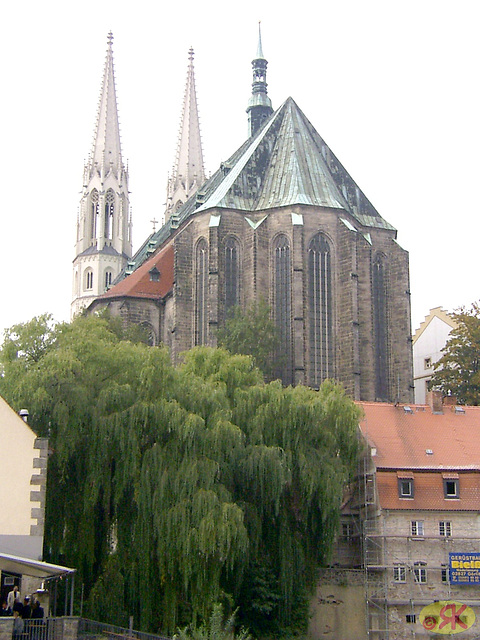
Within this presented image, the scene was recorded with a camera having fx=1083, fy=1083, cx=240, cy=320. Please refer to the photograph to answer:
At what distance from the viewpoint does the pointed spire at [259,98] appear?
273 ft

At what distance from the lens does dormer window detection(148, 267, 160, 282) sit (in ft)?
221

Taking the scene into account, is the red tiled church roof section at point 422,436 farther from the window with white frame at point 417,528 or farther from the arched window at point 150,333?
the arched window at point 150,333

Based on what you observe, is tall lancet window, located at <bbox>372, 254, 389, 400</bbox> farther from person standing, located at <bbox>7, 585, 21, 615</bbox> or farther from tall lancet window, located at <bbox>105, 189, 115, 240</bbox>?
tall lancet window, located at <bbox>105, 189, 115, 240</bbox>

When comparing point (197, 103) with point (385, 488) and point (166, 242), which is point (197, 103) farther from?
point (385, 488)

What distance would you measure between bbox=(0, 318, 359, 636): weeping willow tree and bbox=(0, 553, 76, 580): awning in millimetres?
4548

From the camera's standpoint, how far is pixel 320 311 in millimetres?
59750

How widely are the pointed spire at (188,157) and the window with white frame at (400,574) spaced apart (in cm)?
6498

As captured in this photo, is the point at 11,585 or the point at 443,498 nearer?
the point at 11,585

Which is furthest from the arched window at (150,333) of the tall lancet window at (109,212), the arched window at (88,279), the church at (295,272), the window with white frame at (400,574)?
the tall lancet window at (109,212)

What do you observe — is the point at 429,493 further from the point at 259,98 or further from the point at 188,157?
the point at 188,157

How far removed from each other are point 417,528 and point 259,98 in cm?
5135

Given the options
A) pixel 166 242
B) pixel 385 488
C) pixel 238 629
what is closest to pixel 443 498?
pixel 385 488

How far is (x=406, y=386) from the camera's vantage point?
61406 mm

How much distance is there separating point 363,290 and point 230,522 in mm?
32509
